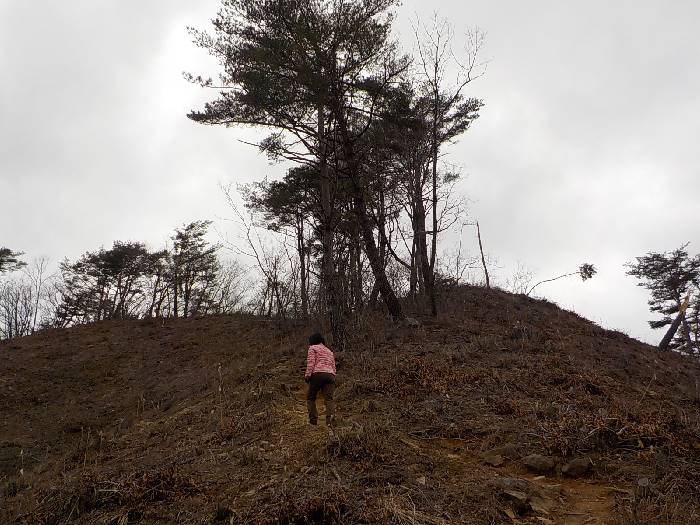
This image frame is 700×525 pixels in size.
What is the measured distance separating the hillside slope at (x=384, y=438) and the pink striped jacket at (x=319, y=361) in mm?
718

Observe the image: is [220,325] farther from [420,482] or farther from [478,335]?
[420,482]

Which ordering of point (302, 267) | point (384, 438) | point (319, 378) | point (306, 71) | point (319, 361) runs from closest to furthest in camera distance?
point (384, 438), point (319, 378), point (319, 361), point (306, 71), point (302, 267)

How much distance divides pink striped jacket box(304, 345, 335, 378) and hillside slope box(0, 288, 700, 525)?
2.36 ft

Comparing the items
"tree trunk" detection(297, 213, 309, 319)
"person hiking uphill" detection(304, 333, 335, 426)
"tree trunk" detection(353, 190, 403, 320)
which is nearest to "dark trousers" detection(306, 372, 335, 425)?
"person hiking uphill" detection(304, 333, 335, 426)

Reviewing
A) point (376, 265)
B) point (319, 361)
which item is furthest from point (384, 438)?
point (376, 265)

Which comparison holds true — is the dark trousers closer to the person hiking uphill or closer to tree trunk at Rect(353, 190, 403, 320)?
the person hiking uphill

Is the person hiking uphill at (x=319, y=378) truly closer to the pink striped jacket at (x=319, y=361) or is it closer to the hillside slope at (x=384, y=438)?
the pink striped jacket at (x=319, y=361)

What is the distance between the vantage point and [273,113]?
36.6ft

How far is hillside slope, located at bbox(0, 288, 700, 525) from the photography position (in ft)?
13.6

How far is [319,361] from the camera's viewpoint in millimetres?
6691

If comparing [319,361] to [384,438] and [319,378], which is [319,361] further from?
[384,438]

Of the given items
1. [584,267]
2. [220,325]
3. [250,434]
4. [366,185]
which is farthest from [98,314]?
[584,267]

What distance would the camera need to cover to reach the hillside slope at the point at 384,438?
4.14 m

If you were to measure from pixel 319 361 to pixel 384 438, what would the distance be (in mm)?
1703
